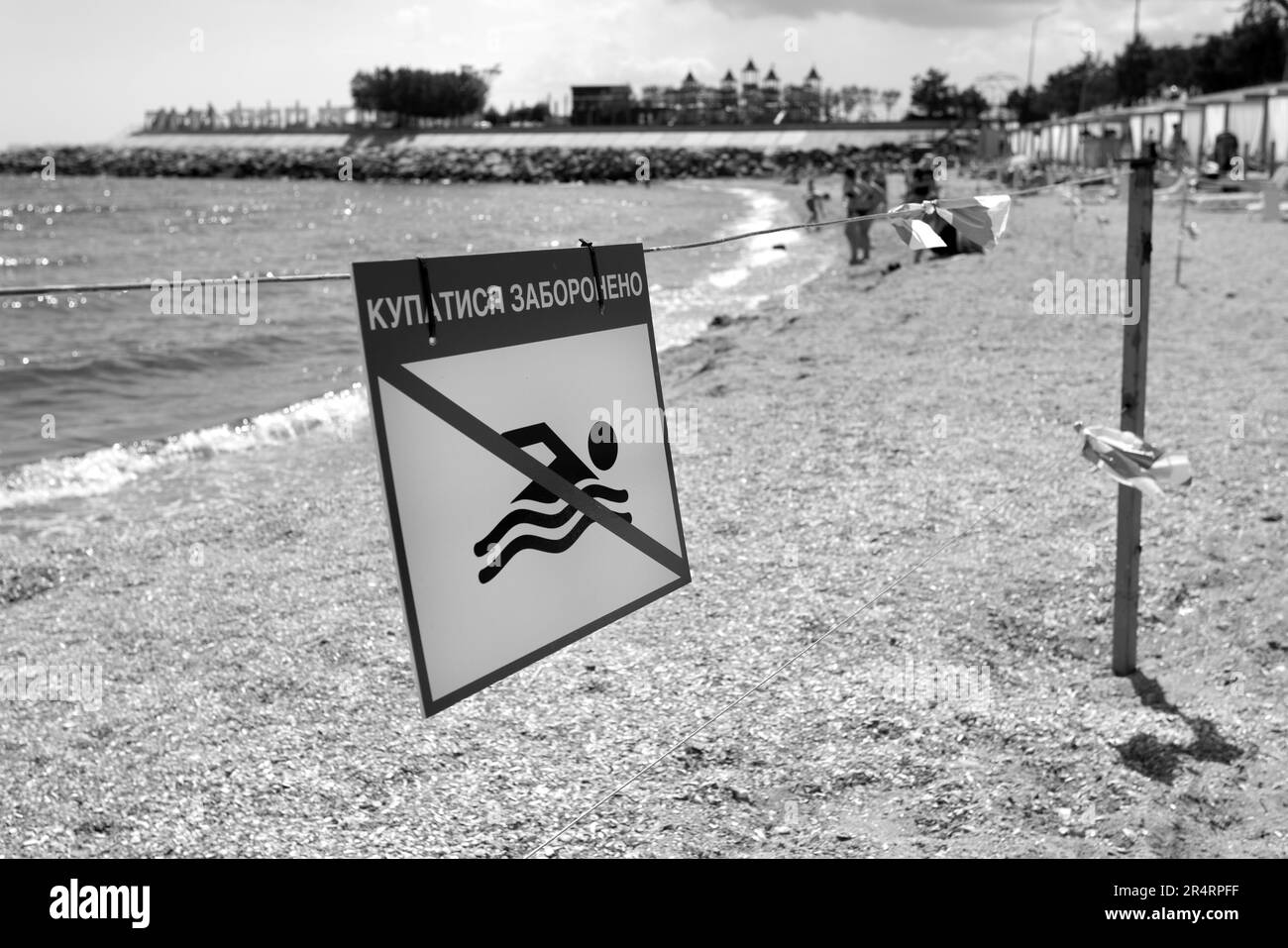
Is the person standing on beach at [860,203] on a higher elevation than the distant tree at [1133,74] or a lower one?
lower

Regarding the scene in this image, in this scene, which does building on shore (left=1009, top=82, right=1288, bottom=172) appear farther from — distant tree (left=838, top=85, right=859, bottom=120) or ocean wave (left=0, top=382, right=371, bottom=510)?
distant tree (left=838, top=85, right=859, bottom=120)

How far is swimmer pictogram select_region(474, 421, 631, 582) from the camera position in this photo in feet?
7.76

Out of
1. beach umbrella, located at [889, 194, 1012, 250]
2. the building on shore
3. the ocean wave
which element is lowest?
the ocean wave

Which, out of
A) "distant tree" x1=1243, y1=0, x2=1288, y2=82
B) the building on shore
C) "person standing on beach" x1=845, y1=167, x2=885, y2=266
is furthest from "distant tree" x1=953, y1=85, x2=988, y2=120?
"person standing on beach" x1=845, y1=167, x2=885, y2=266

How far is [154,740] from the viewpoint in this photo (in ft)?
14.1

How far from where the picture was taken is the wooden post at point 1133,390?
4074 mm

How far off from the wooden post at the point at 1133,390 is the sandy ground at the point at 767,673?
22 cm

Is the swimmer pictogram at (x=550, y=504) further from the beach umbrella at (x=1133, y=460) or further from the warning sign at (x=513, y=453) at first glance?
the beach umbrella at (x=1133, y=460)

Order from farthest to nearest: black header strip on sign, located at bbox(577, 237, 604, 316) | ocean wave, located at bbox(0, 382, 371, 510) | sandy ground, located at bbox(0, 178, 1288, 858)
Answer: ocean wave, located at bbox(0, 382, 371, 510)
sandy ground, located at bbox(0, 178, 1288, 858)
black header strip on sign, located at bbox(577, 237, 604, 316)

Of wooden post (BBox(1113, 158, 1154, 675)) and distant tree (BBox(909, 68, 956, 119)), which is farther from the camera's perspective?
distant tree (BBox(909, 68, 956, 119))

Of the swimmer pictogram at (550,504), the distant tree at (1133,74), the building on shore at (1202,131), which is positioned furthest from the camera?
the distant tree at (1133,74)

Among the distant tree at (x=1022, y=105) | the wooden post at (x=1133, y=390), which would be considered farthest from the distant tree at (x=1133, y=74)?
the wooden post at (x=1133, y=390)

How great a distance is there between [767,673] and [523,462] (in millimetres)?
2437

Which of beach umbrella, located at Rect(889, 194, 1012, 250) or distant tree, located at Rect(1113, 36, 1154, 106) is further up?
A: distant tree, located at Rect(1113, 36, 1154, 106)
